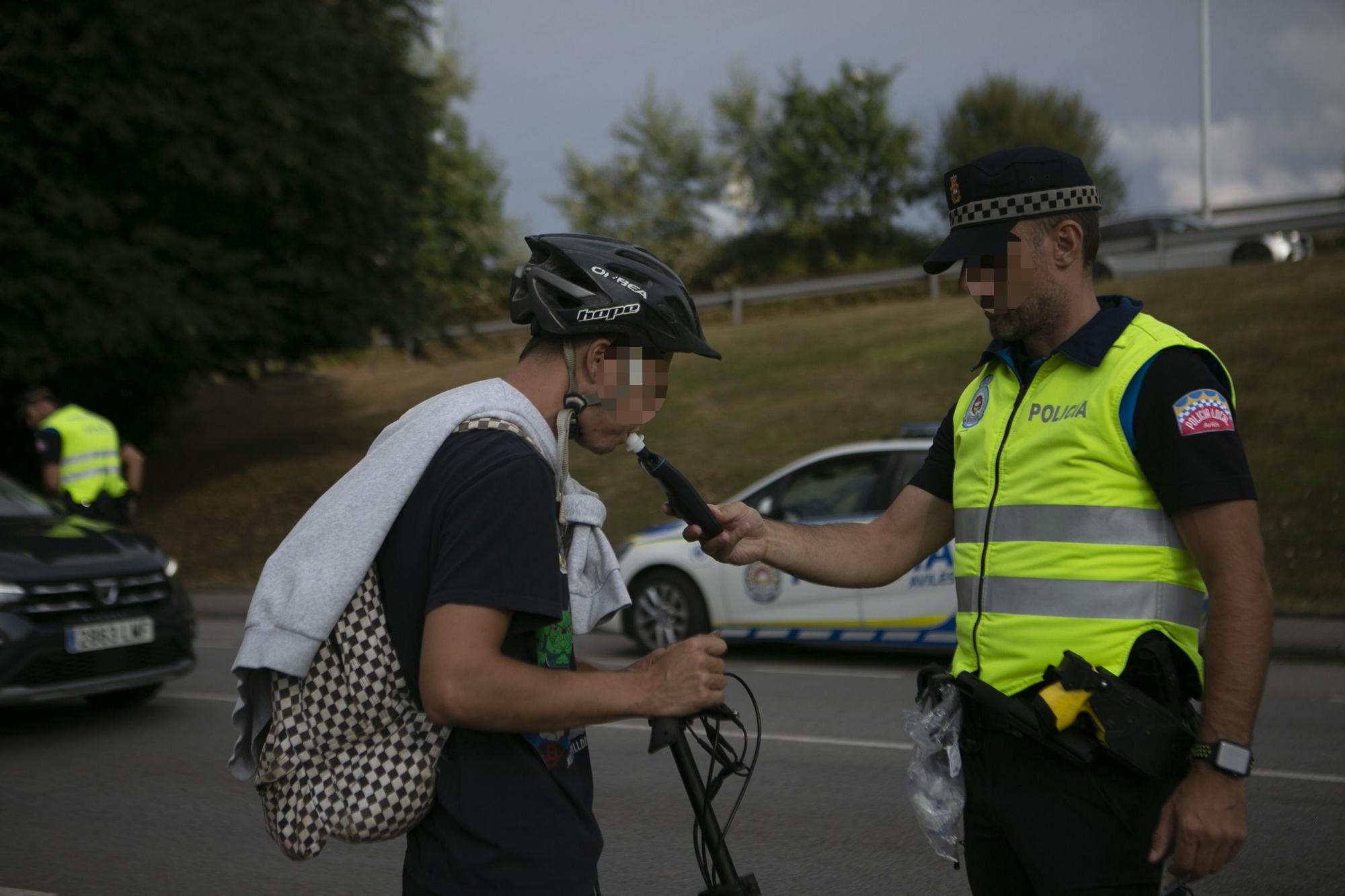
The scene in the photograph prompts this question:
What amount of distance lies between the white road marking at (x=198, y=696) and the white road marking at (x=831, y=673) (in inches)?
148

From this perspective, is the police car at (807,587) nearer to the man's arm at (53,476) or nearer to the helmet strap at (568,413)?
the man's arm at (53,476)

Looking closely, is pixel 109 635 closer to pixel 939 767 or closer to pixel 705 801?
pixel 939 767

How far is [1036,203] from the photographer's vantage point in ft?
7.93

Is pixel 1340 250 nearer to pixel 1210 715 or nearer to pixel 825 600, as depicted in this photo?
pixel 825 600

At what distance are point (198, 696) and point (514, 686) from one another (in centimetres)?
769

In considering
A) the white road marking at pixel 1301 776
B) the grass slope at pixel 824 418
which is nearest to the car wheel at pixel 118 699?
the white road marking at pixel 1301 776

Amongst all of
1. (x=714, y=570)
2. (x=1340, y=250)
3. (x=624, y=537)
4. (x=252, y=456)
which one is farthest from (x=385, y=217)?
(x=1340, y=250)

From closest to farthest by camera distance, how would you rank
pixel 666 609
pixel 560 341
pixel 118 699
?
pixel 560 341 < pixel 118 699 < pixel 666 609

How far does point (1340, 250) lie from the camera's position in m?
22.8

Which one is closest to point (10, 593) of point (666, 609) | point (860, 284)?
point (666, 609)

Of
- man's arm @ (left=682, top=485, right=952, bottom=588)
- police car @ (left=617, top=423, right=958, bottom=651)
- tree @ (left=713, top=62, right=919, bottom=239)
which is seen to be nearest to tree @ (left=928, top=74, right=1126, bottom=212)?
tree @ (left=713, top=62, right=919, bottom=239)

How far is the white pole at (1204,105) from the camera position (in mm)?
28734

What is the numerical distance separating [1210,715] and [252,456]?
21.9 m

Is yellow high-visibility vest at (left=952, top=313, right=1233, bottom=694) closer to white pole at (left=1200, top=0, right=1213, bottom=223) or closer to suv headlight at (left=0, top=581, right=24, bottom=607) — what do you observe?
suv headlight at (left=0, top=581, right=24, bottom=607)
